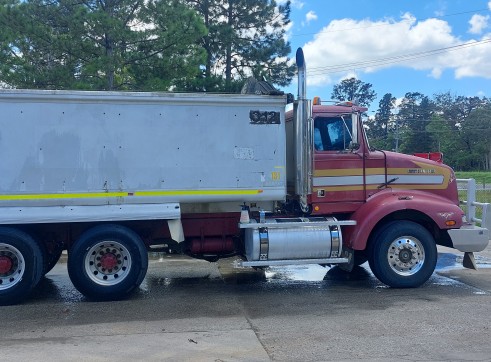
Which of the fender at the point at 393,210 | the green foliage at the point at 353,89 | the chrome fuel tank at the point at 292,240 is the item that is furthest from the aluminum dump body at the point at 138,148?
the green foliage at the point at 353,89

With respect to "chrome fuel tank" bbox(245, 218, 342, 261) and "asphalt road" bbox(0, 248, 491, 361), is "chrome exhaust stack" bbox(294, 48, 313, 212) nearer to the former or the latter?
"chrome fuel tank" bbox(245, 218, 342, 261)

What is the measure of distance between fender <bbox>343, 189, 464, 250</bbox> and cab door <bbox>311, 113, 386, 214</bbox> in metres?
0.24

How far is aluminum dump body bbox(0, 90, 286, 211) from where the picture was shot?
7.62m

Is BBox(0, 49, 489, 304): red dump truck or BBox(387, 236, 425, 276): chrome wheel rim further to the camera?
BBox(387, 236, 425, 276): chrome wheel rim

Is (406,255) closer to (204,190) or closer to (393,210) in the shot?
(393,210)

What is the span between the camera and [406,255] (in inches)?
336

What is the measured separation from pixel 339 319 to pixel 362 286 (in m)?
2.12

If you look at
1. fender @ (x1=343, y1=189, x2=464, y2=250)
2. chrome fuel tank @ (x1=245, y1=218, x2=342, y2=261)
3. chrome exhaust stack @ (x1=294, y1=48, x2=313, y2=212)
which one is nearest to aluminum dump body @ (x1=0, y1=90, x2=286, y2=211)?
chrome exhaust stack @ (x1=294, y1=48, x2=313, y2=212)

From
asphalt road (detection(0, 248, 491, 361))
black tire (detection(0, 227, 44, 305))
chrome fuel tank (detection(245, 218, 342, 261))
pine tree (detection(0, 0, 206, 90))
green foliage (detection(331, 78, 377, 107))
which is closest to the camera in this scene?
asphalt road (detection(0, 248, 491, 361))

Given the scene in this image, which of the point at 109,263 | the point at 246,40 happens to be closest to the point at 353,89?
the point at 246,40

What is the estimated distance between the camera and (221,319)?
686cm

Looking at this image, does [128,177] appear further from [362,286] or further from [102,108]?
[362,286]

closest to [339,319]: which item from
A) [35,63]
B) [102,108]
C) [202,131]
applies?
[202,131]

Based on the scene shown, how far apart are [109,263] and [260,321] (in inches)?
95.4
